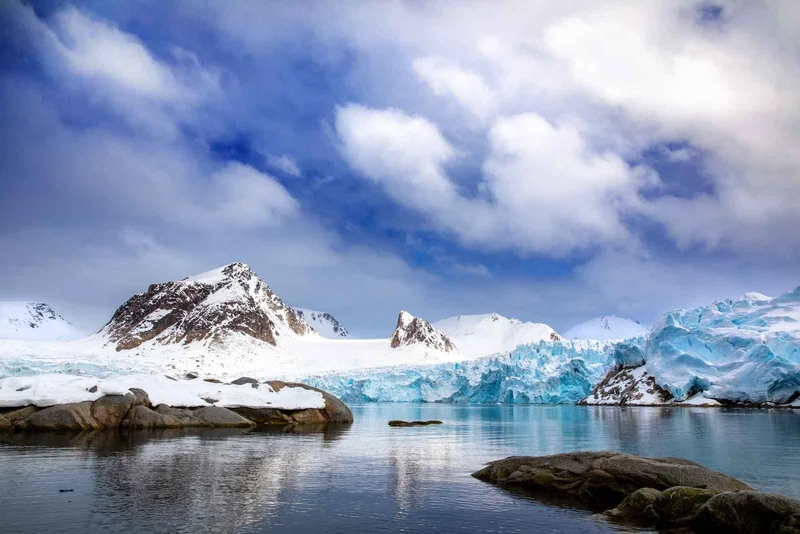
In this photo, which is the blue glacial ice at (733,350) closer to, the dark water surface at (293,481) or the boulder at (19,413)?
the dark water surface at (293,481)

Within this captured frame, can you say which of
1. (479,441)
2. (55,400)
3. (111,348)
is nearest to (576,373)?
(479,441)

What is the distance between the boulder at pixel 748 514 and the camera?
10570mm

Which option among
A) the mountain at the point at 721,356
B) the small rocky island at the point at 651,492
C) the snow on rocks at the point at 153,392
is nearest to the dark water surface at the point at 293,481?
the small rocky island at the point at 651,492

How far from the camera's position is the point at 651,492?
44.2 ft

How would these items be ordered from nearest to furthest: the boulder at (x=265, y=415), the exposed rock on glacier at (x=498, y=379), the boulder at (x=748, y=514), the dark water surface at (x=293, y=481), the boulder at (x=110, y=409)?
1. the boulder at (x=748, y=514)
2. the dark water surface at (x=293, y=481)
3. the boulder at (x=110, y=409)
4. the boulder at (x=265, y=415)
5. the exposed rock on glacier at (x=498, y=379)

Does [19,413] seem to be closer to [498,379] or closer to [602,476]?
[602,476]

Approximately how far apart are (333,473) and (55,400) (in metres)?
23.8

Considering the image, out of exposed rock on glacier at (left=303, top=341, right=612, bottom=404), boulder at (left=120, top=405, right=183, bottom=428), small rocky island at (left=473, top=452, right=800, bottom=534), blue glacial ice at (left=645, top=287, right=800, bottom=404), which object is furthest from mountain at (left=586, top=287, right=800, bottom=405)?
boulder at (left=120, top=405, right=183, bottom=428)

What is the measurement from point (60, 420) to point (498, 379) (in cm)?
9247

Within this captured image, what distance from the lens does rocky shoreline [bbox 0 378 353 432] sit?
33000 millimetres

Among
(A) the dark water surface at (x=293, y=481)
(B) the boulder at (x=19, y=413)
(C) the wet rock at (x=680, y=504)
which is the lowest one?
(A) the dark water surface at (x=293, y=481)

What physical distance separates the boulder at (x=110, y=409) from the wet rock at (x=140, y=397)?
0.50m

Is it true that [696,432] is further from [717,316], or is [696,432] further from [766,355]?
[717,316]

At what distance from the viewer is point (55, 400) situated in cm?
3425
